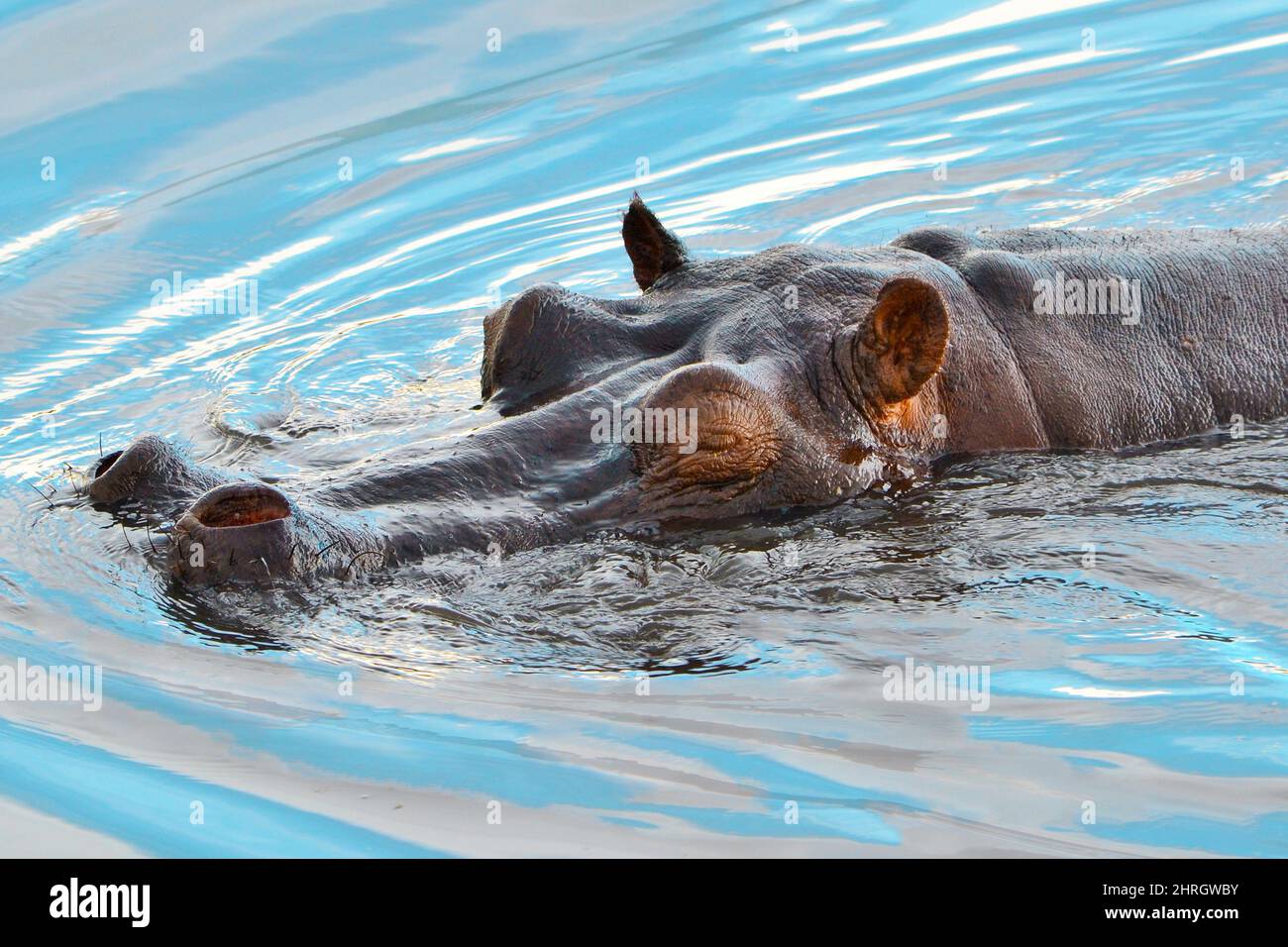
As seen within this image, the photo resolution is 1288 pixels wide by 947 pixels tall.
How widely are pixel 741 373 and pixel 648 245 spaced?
1.66m

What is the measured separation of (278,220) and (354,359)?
11.3 ft

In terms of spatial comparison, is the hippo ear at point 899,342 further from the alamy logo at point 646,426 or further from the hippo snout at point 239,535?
the hippo snout at point 239,535

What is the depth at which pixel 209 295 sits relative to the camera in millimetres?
12203

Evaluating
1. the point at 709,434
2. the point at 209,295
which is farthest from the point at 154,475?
the point at 209,295

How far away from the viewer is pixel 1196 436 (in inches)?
337

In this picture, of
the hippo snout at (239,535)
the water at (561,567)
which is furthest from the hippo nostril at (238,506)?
the water at (561,567)

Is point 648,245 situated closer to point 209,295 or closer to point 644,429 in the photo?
point 644,429

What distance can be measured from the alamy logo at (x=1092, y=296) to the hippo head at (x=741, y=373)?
60 centimetres

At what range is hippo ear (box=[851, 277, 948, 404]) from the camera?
7.33 meters

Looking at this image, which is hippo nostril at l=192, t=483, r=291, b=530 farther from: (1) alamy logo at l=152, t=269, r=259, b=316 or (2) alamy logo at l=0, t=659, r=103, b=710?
(1) alamy logo at l=152, t=269, r=259, b=316

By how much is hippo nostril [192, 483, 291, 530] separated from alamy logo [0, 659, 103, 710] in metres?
0.81

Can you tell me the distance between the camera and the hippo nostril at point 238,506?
6.00 metres

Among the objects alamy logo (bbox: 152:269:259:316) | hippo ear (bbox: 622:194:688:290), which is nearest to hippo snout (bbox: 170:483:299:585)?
hippo ear (bbox: 622:194:688:290)

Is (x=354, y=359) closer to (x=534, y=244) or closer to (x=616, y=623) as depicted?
(x=534, y=244)
